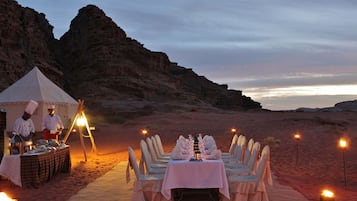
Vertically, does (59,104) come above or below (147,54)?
below

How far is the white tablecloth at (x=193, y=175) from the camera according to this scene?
326 inches

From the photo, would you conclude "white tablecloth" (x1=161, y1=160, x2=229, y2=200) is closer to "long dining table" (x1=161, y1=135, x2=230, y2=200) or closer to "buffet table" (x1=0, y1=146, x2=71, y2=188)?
"long dining table" (x1=161, y1=135, x2=230, y2=200)

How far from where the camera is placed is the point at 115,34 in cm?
8700

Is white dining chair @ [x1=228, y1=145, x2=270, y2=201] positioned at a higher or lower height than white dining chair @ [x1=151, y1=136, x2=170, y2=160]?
lower

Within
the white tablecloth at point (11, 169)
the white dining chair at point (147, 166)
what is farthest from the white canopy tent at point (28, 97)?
the white dining chair at point (147, 166)

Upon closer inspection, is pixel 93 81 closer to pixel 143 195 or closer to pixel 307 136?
pixel 307 136

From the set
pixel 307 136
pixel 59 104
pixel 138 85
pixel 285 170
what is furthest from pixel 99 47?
pixel 285 170

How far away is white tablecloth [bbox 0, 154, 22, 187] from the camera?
1048 centimetres

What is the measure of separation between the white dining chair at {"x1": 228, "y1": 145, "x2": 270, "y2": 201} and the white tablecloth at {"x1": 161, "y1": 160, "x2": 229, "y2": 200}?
27cm

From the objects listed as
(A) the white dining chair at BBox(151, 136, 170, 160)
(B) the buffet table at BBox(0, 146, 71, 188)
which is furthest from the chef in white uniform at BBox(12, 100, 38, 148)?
(A) the white dining chair at BBox(151, 136, 170, 160)

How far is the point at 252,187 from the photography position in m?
8.22

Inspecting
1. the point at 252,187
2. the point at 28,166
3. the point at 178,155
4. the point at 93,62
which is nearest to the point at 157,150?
the point at 178,155

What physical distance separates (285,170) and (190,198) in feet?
18.1

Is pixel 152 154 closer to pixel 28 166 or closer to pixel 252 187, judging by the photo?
pixel 28 166
